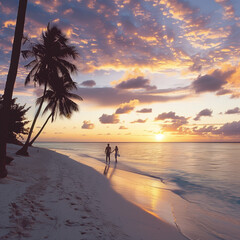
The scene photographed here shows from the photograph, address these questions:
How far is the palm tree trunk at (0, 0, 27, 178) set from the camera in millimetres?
6172

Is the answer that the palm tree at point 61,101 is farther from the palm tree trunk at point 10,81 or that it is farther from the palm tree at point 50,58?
the palm tree trunk at point 10,81

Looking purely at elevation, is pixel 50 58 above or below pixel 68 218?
above

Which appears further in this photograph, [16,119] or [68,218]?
[16,119]

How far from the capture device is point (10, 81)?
248 inches

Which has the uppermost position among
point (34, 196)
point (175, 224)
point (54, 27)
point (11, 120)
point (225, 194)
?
point (54, 27)

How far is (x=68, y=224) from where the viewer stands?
158 inches

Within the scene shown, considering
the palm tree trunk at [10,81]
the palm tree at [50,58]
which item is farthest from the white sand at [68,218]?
the palm tree at [50,58]

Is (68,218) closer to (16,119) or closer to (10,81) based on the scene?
(10,81)

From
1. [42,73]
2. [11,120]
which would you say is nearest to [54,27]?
[42,73]

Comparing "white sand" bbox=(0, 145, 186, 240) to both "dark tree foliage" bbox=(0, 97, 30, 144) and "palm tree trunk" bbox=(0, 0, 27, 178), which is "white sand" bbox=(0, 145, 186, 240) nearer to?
"palm tree trunk" bbox=(0, 0, 27, 178)

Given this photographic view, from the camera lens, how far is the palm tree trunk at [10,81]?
6.17 m

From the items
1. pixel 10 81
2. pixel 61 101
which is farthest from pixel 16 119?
pixel 10 81

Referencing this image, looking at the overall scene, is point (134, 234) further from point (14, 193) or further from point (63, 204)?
point (14, 193)

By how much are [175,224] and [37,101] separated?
72.8 ft
